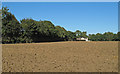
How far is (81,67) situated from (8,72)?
2430 mm

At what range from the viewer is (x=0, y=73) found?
385 cm

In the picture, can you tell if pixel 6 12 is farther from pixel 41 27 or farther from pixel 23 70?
pixel 23 70

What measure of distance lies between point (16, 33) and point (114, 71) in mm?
18850

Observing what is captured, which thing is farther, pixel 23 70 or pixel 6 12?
pixel 6 12

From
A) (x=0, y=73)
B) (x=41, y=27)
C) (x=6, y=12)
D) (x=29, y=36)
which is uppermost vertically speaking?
(x=6, y=12)

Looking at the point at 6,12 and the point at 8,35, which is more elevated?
the point at 6,12

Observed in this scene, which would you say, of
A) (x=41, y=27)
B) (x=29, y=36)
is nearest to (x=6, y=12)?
(x=29, y=36)

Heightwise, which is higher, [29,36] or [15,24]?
[15,24]

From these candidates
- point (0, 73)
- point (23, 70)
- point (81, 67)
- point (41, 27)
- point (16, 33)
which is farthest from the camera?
point (41, 27)

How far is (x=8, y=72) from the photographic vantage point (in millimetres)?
3914

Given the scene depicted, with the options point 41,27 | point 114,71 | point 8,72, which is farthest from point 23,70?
point 41,27

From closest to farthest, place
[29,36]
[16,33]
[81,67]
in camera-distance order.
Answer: [81,67]
[16,33]
[29,36]

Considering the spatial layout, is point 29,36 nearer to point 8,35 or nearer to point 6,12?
point 8,35

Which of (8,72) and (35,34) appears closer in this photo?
(8,72)
